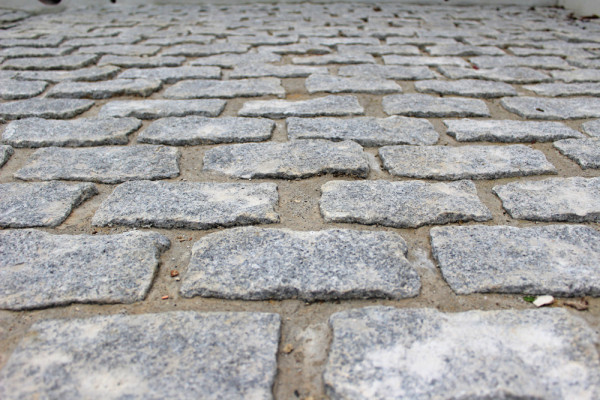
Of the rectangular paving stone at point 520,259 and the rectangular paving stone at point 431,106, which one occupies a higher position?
the rectangular paving stone at point 431,106

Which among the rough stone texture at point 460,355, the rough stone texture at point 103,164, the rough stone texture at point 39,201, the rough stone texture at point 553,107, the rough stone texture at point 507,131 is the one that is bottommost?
the rough stone texture at point 39,201

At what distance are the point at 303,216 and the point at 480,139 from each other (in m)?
1.00

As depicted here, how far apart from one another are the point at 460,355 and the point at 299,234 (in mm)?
560

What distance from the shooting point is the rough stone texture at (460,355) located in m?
0.85

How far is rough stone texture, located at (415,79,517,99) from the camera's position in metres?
2.51

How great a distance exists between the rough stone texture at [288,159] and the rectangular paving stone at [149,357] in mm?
742

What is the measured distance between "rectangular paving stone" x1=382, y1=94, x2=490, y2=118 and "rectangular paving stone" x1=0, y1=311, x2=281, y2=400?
5.12ft

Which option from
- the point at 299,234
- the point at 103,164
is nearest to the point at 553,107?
the point at 299,234

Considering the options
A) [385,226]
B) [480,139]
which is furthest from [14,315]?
[480,139]

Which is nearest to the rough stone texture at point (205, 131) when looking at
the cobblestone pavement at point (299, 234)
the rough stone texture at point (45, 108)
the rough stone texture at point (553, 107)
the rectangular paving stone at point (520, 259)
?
the cobblestone pavement at point (299, 234)

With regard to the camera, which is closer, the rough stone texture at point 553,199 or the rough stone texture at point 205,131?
the rough stone texture at point 553,199

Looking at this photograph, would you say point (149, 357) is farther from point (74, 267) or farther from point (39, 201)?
point (39, 201)

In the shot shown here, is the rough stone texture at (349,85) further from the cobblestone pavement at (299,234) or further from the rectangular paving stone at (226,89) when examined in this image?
the rectangular paving stone at (226,89)

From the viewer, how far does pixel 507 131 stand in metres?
2.00
